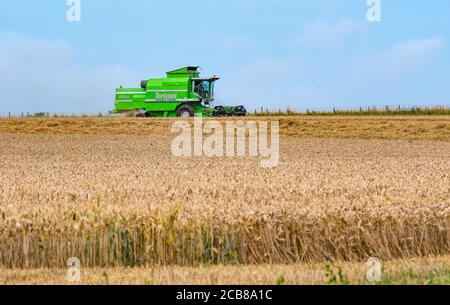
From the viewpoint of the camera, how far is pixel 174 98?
44562 millimetres

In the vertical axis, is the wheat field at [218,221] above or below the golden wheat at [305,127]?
below

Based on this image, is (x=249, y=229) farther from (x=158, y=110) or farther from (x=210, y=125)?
(x=158, y=110)

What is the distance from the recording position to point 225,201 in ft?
35.1

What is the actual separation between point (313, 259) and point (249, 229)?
99 centimetres

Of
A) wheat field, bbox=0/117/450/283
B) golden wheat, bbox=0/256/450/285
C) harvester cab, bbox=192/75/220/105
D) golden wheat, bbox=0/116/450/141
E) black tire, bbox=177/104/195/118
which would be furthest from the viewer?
harvester cab, bbox=192/75/220/105

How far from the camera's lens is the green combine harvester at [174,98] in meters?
44.2

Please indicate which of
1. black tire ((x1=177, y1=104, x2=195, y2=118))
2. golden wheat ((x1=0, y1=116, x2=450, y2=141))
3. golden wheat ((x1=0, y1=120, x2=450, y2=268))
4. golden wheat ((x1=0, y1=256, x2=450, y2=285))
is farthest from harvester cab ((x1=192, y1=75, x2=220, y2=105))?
golden wheat ((x1=0, y1=256, x2=450, y2=285))

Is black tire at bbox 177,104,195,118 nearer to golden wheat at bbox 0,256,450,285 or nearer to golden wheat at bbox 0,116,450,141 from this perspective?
golden wheat at bbox 0,116,450,141

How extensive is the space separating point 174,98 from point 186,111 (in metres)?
1.11

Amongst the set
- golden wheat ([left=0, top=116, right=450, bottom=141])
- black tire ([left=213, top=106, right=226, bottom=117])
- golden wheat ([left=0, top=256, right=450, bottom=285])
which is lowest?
golden wheat ([left=0, top=256, right=450, bottom=285])

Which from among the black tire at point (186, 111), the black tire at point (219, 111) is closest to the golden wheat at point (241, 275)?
the black tire at point (186, 111)

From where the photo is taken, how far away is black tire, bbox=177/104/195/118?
4412 centimetres

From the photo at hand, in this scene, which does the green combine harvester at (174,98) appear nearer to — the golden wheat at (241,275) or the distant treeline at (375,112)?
the distant treeline at (375,112)
